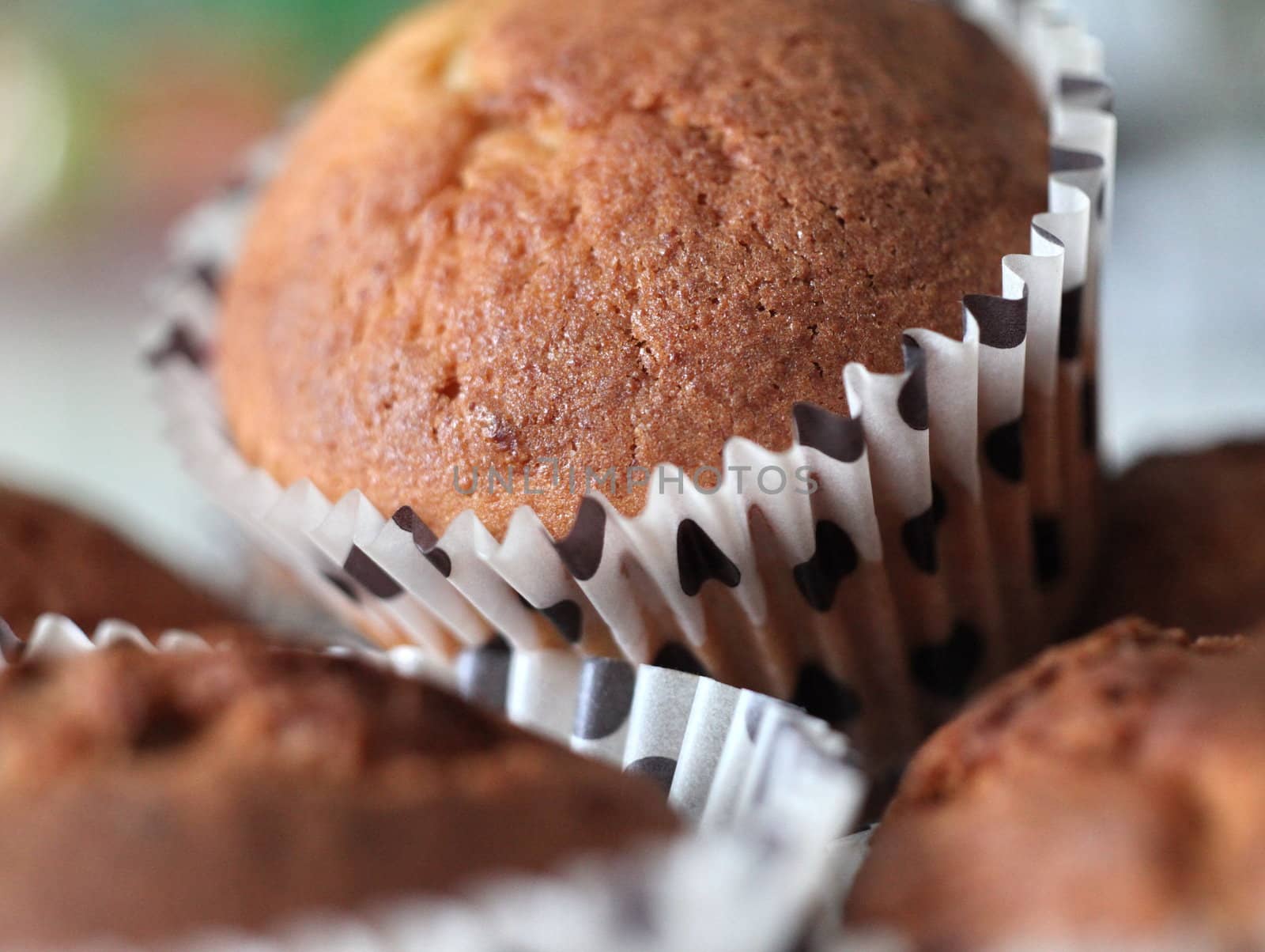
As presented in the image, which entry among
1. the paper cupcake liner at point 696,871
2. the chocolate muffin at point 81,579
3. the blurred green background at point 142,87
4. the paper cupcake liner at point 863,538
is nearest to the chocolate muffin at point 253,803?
the paper cupcake liner at point 696,871

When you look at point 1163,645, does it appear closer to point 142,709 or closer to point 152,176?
point 142,709

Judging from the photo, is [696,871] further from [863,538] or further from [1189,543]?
[1189,543]

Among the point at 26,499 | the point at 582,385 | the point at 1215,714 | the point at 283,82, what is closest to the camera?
the point at 1215,714

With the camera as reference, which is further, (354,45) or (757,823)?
(354,45)

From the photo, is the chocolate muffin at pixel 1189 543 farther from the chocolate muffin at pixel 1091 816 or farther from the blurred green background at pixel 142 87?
the blurred green background at pixel 142 87

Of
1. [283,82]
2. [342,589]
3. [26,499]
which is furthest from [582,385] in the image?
[283,82]

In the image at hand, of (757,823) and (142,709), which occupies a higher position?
(142,709)
